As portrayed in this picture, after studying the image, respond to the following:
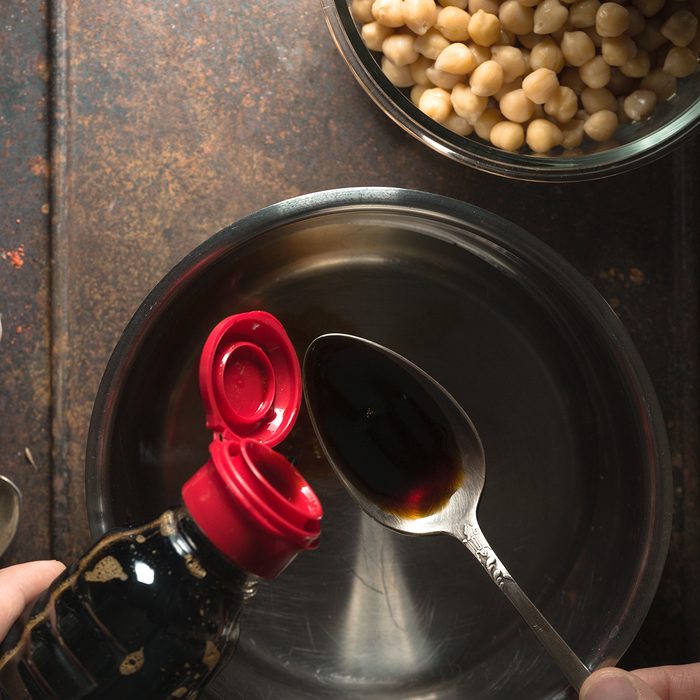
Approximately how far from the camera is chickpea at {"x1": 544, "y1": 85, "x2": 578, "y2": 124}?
69 centimetres

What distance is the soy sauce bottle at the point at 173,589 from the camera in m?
0.48

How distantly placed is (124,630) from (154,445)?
0.66 feet

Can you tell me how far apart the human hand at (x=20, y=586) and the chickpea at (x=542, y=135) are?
50 centimetres

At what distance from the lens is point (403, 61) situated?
70cm

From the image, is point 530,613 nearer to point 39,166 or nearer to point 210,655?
point 210,655

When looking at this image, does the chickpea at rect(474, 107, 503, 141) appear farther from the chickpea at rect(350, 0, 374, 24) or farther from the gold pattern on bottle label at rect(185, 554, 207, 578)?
the gold pattern on bottle label at rect(185, 554, 207, 578)

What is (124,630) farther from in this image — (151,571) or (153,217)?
(153,217)

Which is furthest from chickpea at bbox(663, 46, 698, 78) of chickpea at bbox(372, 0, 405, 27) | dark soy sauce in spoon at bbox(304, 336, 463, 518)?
dark soy sauce in spoon at bbox(304, 336, 463, 518)

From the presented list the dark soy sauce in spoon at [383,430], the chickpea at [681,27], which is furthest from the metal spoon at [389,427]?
the chickpea at [681,27]

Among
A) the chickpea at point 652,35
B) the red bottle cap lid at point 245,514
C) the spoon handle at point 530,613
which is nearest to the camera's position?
the red bottle cap lid at point 245,514

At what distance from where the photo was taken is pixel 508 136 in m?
0.69

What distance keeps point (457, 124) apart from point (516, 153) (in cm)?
6

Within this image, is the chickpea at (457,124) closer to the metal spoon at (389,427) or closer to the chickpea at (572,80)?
the chickpea at (572,80)

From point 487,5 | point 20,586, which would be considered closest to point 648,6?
point 487,5
